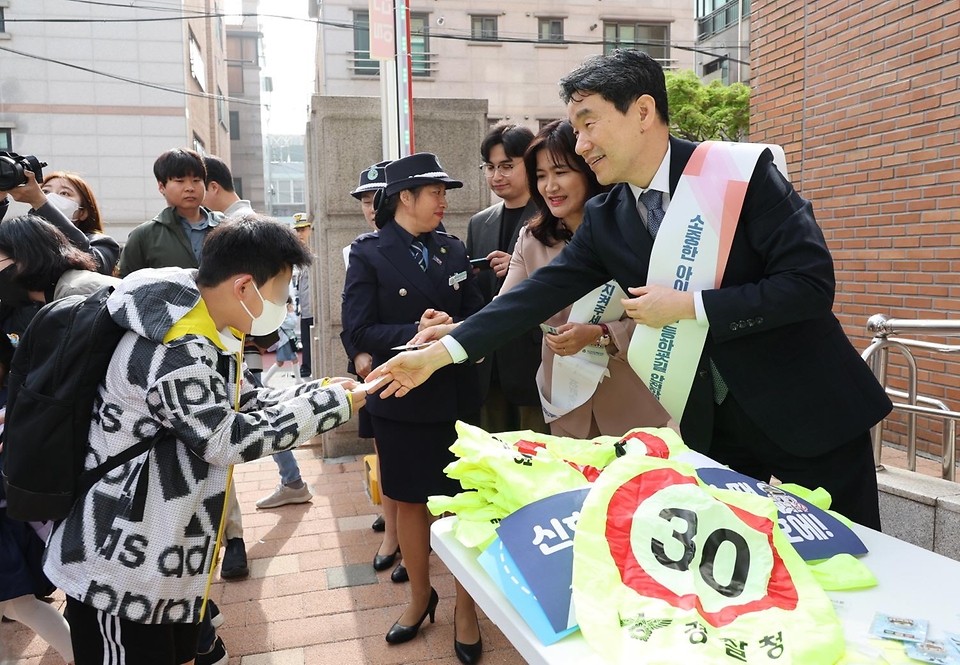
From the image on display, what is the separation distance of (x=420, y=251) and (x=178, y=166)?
147cm

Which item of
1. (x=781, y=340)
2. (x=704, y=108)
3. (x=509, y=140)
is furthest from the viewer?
(x=704, y=108)

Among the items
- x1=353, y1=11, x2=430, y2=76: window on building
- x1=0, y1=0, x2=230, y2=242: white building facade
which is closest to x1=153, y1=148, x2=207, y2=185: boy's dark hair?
x1=0, y1=0, x2=230, y2=242: white building facade

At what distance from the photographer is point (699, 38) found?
26.7m

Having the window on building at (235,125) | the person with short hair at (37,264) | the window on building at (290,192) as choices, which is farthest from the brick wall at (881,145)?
the window on building at (290,192)

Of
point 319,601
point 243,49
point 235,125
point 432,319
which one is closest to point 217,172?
point 432,319

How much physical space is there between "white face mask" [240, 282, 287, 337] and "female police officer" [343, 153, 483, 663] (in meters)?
0.95

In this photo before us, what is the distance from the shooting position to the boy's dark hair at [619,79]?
190 cm

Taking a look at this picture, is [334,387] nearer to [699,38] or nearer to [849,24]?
[849,24]

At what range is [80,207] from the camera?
3.53 metres

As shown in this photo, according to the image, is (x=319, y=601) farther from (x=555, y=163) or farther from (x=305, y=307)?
(x=305, y=307)

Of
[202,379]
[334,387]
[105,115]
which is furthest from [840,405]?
[105,115]

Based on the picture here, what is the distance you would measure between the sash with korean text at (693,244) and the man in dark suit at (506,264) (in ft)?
4.36

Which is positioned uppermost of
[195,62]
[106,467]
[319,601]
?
[195,62]

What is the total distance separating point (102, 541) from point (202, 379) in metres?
0.48
